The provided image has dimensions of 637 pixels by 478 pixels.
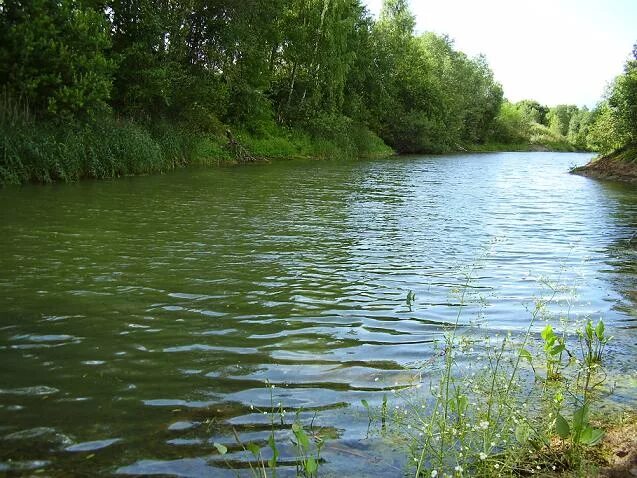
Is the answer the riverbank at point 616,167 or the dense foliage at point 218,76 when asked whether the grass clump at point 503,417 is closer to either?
the dense foliage at point 218,76

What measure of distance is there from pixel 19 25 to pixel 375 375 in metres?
18.3

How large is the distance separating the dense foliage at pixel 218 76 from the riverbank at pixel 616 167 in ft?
59.1

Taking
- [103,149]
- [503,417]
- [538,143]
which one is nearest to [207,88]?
[103,149]

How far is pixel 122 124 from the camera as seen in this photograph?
22.7 metres

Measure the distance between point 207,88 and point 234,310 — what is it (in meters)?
25.0

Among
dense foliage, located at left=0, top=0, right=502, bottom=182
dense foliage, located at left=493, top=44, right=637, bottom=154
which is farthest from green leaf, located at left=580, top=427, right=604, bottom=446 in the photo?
dense foliage, located at left=493, top=44, right=637, bottom=154

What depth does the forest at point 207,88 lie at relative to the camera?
18.4 metres

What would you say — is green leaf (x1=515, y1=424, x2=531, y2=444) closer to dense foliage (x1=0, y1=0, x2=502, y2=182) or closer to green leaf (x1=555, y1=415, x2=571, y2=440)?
green leaf (x1=555, y1=415, x2=571, y2=440)

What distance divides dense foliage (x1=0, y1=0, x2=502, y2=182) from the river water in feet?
19.2

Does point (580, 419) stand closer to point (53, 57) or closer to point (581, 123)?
point (53, 57)

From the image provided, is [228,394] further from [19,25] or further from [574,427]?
[19,25]

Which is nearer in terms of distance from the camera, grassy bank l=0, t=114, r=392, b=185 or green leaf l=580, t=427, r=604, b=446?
green leaf l=580, t=427, r=604, b=446

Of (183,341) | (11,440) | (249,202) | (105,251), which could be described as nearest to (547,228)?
(249,202)

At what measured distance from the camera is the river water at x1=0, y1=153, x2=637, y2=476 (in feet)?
11.2
